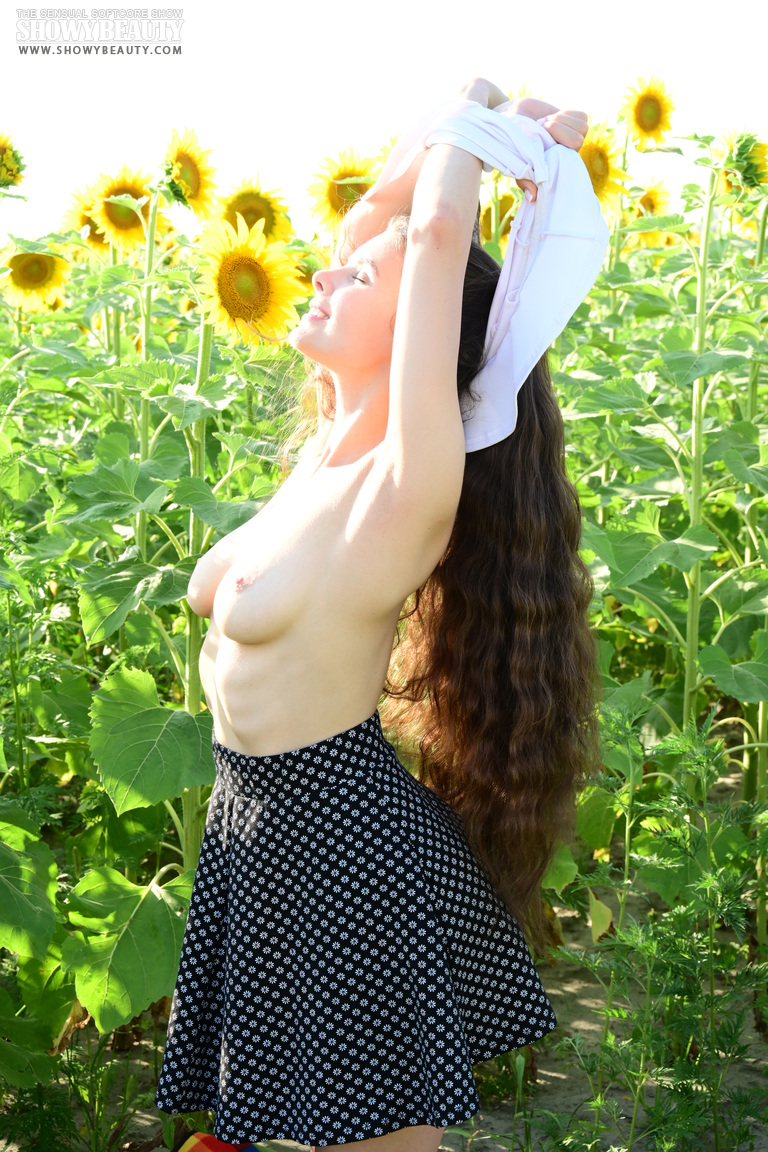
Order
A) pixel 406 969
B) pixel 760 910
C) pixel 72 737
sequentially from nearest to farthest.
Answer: pixel 406 969 → pixel 72 737 → pixel 760 910

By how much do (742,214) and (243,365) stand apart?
202 centimetres

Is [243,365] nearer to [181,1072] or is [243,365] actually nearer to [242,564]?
[242,564]

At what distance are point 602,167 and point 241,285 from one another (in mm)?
1309

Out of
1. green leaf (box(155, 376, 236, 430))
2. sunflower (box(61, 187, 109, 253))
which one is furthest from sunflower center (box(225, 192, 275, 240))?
sunflower (box(61, 187, 109, 253))

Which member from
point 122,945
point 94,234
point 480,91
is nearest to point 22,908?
point 122,945

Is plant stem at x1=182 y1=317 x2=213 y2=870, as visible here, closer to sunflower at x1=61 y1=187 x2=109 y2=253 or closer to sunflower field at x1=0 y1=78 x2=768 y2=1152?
sunflower field at x1=0 y1=78 x2=768 y2=1152

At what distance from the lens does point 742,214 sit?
10.9 feet

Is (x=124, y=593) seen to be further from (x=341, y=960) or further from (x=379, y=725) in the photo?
(x=341, y=960)

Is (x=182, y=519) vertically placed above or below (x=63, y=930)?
above

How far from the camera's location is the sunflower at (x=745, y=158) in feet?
7.59

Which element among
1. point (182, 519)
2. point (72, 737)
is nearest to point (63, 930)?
point (72, 737)

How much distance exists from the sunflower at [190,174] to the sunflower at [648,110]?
1.26 meters

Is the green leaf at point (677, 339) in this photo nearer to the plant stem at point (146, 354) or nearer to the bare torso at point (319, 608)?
the plant stem at point (146, 354)

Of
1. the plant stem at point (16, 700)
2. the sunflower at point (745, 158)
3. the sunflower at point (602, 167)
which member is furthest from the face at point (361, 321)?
the sunflower at point (602, 167)
